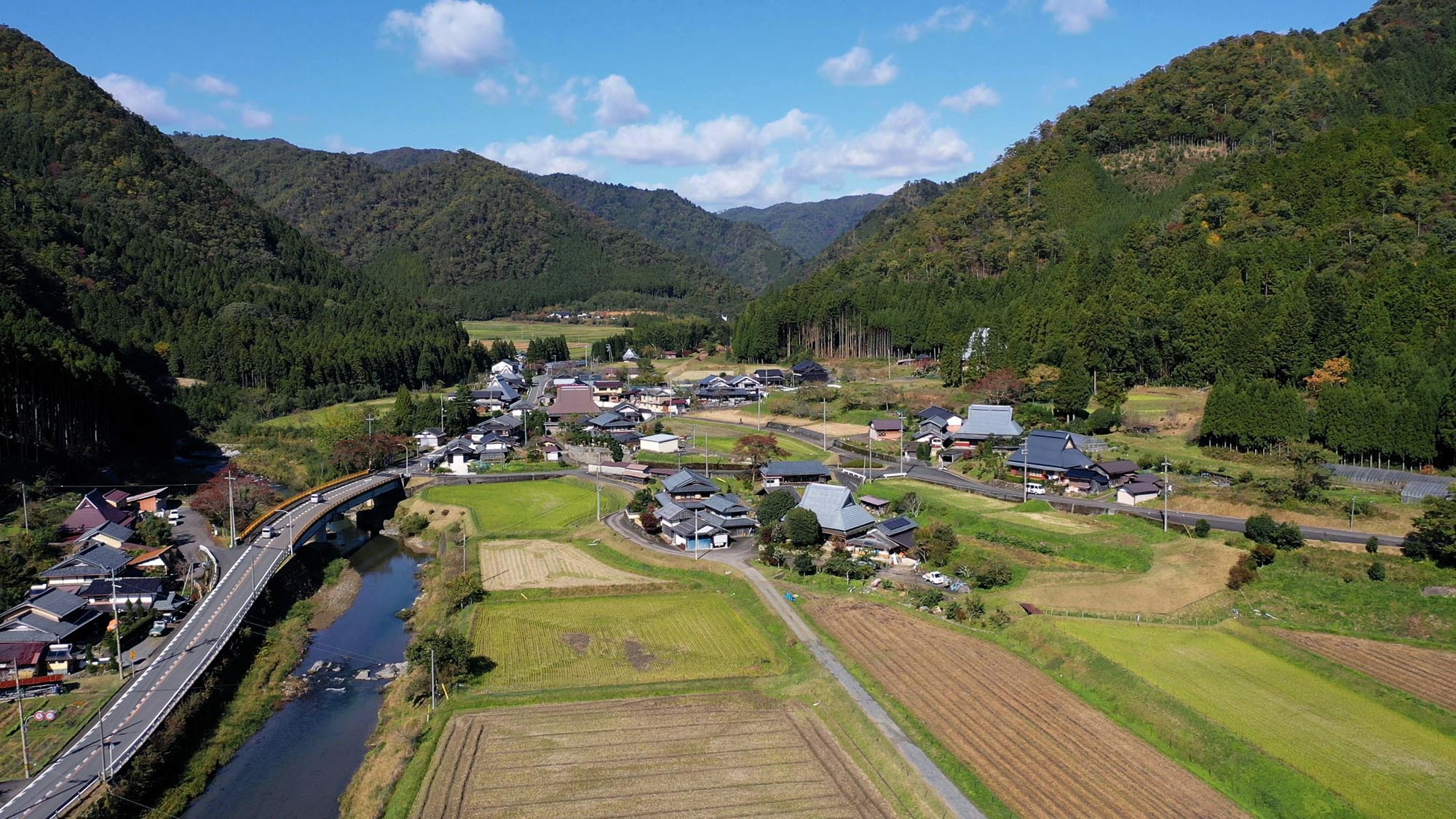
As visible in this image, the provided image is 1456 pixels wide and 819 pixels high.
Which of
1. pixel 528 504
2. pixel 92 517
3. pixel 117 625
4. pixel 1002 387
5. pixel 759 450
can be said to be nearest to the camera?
pixel 117 625

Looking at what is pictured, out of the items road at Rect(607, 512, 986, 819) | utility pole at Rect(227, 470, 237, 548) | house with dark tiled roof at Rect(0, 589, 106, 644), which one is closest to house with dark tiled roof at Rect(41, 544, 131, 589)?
house with dark tiled roof at Rect(0, 589, 106, 644)

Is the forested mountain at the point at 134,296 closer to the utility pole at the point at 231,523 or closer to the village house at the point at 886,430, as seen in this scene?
the utility pole at the point at 231,523

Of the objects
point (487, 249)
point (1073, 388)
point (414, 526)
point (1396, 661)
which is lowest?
point (414, 526)

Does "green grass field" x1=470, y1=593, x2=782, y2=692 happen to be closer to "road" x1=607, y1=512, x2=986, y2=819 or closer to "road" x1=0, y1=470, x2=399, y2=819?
"road" x1=607, y1=512, x2=986, y2=819

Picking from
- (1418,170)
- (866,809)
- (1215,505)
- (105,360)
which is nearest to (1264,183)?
(1418,170)

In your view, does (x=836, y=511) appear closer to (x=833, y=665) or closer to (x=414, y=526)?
(x=833, y=665)

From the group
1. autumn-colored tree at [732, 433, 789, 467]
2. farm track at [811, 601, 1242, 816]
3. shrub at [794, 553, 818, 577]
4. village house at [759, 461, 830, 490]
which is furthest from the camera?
autumn-colored tree at [732, 433, 789, 467]

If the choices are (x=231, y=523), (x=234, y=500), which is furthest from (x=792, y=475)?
(x=234, y=500)

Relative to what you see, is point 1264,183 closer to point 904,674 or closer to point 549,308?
point 904,674
